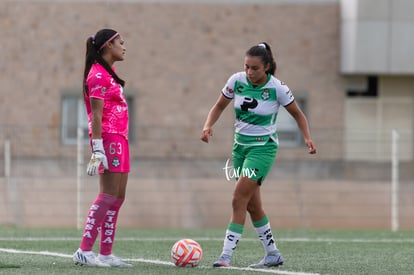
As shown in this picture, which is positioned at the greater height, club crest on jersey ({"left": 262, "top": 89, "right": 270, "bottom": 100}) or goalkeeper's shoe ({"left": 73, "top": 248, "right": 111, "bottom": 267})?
club crest on jersey ({"left": 262, "top": 89, "right": 270, "bottom": 100})

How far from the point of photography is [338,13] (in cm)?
2908

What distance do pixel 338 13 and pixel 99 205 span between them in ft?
65.7

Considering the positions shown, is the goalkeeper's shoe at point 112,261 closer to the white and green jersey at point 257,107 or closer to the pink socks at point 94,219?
the pink socks at point 94,219

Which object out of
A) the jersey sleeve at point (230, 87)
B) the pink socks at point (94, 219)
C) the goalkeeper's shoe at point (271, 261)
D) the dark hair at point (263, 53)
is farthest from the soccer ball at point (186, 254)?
the dark hair at point (263, 53)

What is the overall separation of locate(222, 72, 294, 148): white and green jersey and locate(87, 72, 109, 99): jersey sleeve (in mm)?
1109

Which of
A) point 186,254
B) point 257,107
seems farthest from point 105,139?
point 257,107

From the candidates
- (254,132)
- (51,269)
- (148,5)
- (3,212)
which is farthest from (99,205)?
(148,5)

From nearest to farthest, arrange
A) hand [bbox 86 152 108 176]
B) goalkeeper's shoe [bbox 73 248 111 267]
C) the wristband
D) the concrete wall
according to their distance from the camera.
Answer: hand [bbox 86 152 108 176]
the wristband
goalkeeper's shoe [bbox 73 248 111 267]
the concrete wall

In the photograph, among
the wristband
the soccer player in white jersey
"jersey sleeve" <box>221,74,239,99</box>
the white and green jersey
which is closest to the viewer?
the wristband

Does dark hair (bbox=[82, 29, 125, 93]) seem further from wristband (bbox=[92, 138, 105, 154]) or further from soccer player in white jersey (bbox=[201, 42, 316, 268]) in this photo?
soccer player in white jersey (bbox=[201, 42, 316, 268])

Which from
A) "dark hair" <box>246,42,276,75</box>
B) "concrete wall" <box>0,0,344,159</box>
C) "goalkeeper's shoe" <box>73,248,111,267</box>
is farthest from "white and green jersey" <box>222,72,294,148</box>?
"concrete wall" <box>0,0,344,159</box>

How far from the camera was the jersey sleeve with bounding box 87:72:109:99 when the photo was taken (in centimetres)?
973

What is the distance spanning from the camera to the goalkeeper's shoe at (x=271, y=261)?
9969 mm

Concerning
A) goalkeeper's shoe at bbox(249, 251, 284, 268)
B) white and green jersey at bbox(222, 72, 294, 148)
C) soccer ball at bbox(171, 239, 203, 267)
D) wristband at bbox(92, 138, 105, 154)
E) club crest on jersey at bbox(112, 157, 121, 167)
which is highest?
white and green jersey at bbox(222, 72, 294, 148)
